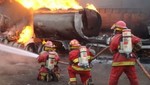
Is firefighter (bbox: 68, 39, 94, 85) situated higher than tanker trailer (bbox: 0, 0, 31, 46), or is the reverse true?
tanker trailer (bbox: 0, 0, 31, 46)

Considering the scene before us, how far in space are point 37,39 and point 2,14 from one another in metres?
3.36

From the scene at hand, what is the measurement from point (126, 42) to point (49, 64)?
9.28ft

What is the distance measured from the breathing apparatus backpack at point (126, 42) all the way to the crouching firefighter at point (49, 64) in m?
2.54

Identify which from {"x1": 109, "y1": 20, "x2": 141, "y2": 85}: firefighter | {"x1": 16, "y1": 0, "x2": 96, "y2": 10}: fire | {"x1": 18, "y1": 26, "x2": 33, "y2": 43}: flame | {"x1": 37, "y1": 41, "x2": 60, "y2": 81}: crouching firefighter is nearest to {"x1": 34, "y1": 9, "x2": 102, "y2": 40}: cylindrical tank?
{"x1": 16, "y1": 0, "x2": 96, "y2": 10}: fire

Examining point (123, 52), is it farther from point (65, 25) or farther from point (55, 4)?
point (55, 4)

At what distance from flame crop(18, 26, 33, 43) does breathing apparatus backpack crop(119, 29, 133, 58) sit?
957 centimetres

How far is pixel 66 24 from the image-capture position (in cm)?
1505

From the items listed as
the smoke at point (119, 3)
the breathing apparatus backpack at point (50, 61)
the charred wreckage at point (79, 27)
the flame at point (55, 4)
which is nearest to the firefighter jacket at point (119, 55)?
the breathing apparatus backpack at point (50, 61)

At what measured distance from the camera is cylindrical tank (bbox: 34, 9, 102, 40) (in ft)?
49.3

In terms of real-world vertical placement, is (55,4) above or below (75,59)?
above

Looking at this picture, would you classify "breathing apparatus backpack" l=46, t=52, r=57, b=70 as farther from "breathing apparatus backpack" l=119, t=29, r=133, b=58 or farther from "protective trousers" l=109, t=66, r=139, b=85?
"breathing apparatus backpack" l=119, t=29, r=133, b=58

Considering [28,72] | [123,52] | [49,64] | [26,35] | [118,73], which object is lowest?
[28,72]

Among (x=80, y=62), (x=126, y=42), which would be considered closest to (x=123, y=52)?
(x=126, y=42)

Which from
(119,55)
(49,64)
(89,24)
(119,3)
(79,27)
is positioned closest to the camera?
(119,55)
